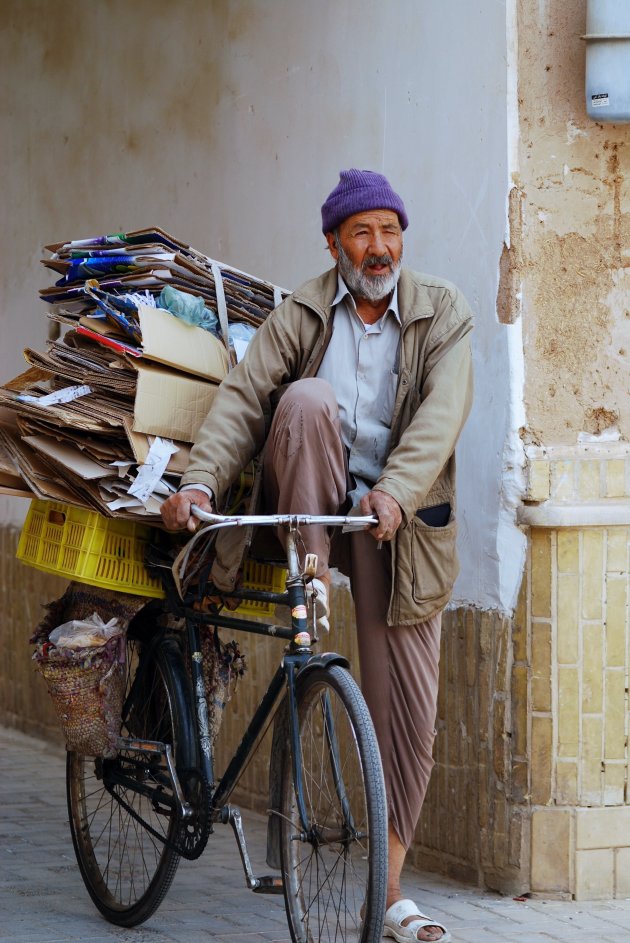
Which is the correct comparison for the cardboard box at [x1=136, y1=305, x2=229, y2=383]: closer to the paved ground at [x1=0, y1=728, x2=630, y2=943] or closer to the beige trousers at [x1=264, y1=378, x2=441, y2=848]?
the beige trousers at [x1=264, y1=378, x2=441, y2=848]

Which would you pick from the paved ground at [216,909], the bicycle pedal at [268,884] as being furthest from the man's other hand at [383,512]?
the paved ground at [216,909]

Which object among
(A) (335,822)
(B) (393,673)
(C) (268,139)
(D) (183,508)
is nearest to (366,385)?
(D) (183,508)

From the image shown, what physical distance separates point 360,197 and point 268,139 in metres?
1.94

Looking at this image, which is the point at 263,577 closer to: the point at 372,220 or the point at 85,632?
the point at 85,632

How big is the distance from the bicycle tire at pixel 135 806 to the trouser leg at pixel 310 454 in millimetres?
755

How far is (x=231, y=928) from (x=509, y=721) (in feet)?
3.62

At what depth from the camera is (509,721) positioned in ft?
15.8

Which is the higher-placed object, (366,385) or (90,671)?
(366,385)

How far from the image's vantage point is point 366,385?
14.3ft

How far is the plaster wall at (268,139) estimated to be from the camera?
193 inches

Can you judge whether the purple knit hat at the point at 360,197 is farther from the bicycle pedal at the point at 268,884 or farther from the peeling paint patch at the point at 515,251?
the bicycle pedal at the point at 268,884

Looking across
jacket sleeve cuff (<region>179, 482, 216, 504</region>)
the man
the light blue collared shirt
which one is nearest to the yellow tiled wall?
the man

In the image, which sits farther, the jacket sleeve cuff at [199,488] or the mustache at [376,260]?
the mustache at [376,260]

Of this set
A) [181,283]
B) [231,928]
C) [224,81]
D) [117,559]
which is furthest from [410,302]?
[224,81]
